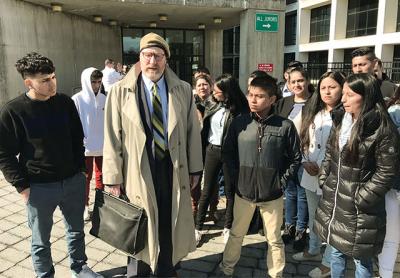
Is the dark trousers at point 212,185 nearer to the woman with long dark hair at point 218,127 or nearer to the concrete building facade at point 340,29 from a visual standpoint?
the woman with long dark hair at point 218,127

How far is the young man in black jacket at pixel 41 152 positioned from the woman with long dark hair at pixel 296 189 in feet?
7.71

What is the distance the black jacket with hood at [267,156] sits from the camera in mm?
3006

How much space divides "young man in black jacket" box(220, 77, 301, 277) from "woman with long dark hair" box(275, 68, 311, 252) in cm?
72

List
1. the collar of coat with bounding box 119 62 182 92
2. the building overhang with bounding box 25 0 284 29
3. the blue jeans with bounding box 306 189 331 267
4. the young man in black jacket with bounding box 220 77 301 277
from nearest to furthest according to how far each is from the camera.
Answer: the collar of coat with bounding box 119 62 182 92 → the young man in black jacket with bounding box 220 77 301 277 → the blue jeans with bounding box 306 189 331 267 → the building overhang with bounding box 25 0 284 29

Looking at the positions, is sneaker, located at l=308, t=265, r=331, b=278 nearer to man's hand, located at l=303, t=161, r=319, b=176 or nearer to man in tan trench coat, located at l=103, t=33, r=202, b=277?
man's hand, located at l=303, t=161, r=319, b=176

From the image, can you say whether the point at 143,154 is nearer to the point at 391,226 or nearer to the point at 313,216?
the point at 313,216

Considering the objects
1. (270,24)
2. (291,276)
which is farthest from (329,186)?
(270,24)

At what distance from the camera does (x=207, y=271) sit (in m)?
3.45

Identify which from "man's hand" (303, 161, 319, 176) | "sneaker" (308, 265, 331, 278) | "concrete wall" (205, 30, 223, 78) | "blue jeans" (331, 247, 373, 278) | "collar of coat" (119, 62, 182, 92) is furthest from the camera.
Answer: "concrete wall" (205, 30, 223, 78)

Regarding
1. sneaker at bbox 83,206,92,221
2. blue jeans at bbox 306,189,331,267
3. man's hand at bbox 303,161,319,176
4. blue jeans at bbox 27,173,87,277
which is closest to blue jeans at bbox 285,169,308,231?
blue jeans at bbox 306,189,331,267

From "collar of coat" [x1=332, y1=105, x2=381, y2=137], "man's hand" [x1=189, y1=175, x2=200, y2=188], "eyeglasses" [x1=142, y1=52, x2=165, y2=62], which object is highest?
"eyeglasses" [x1=142, y1=52, x2=165, y2=62]

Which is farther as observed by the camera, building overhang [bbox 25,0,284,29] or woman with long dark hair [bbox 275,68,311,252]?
building overhang [bbox 25,0,284,29]

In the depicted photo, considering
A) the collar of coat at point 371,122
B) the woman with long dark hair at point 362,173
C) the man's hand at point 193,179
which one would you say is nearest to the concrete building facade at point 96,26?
the man's hand at point 193,179

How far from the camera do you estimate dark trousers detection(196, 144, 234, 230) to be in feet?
13.0
